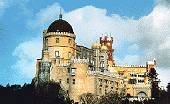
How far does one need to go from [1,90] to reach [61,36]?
3751 centimetres

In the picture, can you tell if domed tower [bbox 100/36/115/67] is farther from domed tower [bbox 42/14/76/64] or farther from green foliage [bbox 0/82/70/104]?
green foliage [bbox 0/82/70/104]

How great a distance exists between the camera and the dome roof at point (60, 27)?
133 m

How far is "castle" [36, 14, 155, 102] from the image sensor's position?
12588 centimetres

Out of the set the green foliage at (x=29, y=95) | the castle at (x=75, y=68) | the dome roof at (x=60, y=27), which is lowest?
the green foliage at (x=29, y=95)

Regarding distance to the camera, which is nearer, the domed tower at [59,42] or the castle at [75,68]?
the castle at [75,68]

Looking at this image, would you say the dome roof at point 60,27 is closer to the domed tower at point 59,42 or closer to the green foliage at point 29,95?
the domed tower at point 59,42

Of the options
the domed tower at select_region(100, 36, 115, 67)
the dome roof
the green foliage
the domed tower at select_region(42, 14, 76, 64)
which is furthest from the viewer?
the domed tower at select_region(100, 36, 115, 67)

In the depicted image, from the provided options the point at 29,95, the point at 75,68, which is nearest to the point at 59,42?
the point at 75,68

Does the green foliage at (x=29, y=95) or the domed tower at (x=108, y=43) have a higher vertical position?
the domed tower at (x=108, y=43)

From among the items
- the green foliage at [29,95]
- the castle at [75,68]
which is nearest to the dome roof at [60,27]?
the castle at [75,68]

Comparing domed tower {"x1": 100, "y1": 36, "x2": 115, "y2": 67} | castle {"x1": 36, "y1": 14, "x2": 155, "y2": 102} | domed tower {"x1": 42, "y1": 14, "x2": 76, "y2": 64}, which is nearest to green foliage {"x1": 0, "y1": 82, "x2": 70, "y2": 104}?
castle {"x1": 36, "y1": 14, "x2": 155, "y2": 102}

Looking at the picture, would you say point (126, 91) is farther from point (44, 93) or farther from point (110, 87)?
point (44, 93)

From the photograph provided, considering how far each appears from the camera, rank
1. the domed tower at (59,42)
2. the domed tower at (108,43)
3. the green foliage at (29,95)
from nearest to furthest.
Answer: the green foliage at (29,95) → the domed tower at (59,42) → the domed tower at (108,43)

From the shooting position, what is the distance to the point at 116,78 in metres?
133
